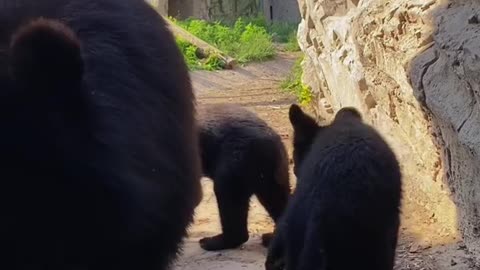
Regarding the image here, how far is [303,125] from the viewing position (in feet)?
13.8

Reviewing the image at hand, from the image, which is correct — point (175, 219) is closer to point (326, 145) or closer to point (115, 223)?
point (115, 223)

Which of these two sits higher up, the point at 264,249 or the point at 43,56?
the point at 43,56

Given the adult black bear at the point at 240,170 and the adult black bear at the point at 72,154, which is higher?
the adult black bear at the point at 72,154

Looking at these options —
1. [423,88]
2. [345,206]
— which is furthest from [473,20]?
[345,206]

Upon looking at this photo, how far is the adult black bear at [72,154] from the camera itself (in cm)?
199

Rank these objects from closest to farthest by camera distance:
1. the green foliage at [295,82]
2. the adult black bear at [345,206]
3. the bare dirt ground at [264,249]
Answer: the adult black bear at [345,206], the bare dirt ground at [264,249], the green foliage at [295,82]

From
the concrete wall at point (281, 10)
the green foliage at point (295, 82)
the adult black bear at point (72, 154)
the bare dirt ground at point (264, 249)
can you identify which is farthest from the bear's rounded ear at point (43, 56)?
the concrete wall at point (281, 10)

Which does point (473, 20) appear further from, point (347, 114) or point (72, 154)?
point (72, 154)

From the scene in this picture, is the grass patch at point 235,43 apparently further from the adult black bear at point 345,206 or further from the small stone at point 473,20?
the adult black bear at point 345,206

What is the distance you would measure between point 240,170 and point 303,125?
1.15 meters

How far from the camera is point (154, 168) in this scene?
233 centimetres

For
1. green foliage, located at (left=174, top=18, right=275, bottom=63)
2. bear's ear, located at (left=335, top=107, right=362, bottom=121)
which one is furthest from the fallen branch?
bear's ear, located at (left=335, top=107, right=362, bottom=121)

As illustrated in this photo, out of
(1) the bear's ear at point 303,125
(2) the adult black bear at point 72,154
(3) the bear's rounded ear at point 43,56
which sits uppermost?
Result: (3) the bear's rounded ear at point 43,56

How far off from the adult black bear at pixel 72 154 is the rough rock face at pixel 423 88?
77.9 inches
